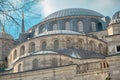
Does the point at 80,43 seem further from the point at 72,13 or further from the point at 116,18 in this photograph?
the point at 72,13

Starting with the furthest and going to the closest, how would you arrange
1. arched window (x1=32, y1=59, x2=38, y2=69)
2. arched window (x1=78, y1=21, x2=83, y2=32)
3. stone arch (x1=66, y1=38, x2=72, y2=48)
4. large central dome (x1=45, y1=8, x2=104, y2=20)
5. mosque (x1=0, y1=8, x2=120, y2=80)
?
large central dome (x1=45, y1=8, x2=104, y2=20)
arched window (x1=78, y1=21, x2=83, y2=32)
stone arch (x1=66, y1=38, x2=72, y2=48)
arched window (x1=32, y1=59, x2=38, y2=69)
mosque (x1=0, y1=8, x2=120, y2=80)

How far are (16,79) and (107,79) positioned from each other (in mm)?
8473

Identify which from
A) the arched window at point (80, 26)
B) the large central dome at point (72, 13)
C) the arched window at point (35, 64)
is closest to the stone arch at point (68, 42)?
the arched window at point (35, 64)

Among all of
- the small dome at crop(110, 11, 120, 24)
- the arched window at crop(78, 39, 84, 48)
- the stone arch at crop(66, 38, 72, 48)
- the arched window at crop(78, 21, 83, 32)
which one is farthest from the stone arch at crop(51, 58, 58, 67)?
the arched window at crop(78, 21, 83, 32)

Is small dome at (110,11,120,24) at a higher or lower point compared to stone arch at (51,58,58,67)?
higher

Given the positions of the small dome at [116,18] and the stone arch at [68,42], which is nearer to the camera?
the small dome at [116,18]

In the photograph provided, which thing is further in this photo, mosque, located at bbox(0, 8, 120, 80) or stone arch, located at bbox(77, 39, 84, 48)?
stone arch, located at bbox(77, 39, 84, 48)

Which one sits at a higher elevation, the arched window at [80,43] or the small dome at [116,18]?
the small dome at [116,18]

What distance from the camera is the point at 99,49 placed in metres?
36.1

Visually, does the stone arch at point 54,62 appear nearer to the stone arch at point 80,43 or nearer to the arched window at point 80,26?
the stone arch at point 80,43

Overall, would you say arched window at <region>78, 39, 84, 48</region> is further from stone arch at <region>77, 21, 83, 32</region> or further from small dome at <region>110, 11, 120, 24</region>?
stone arch at <region>77, 21, 83, 32</region>

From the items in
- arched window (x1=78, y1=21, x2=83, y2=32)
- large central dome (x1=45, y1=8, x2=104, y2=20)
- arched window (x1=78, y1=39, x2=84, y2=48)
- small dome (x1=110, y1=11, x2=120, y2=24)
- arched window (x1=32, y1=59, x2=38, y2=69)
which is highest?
large central dome (x1=45, y1=8, x2=104, y2=20)

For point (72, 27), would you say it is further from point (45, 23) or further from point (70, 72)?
point (70, 72)

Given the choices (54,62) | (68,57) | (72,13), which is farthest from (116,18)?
(72,13)
